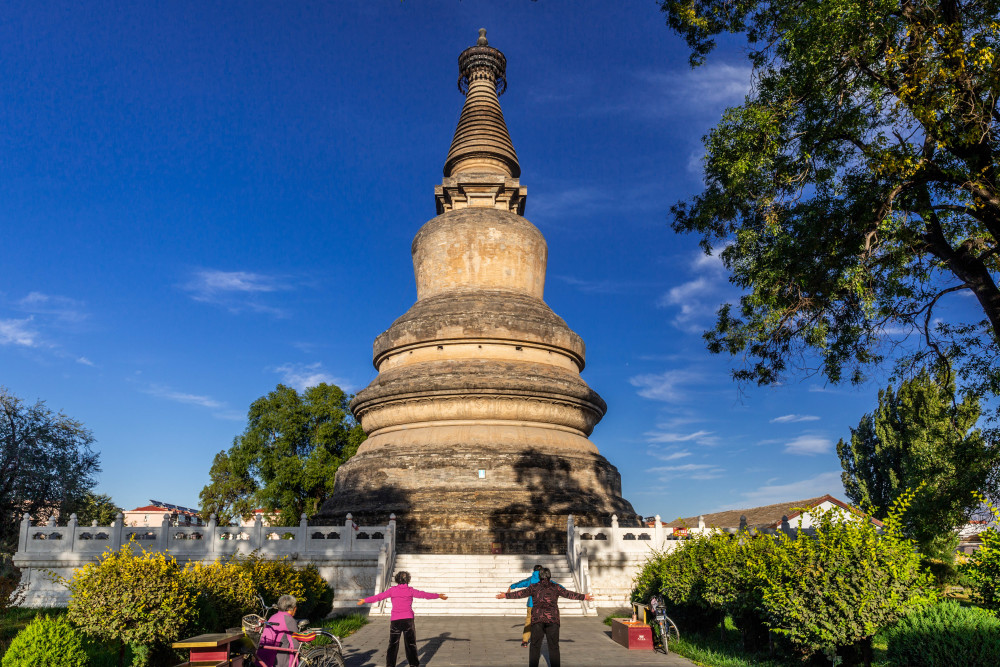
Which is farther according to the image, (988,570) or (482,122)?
(482,122)

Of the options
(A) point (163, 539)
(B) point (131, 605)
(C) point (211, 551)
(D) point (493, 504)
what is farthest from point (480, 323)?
(B) point (131, 605)

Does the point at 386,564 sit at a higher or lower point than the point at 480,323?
lower

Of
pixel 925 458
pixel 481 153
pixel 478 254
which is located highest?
pixel 481 153

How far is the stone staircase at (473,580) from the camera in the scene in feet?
53.4

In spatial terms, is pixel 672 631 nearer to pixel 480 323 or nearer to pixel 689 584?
pixel 689 584

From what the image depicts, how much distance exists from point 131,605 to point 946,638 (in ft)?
32.9

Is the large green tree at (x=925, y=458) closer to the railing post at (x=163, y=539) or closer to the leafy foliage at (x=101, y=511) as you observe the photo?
the railing post at (x=163, y=539)

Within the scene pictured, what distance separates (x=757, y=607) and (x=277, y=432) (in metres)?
33.0

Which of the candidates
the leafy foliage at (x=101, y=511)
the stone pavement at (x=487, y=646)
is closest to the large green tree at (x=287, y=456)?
the leafy foliage at (x=101, y=511)

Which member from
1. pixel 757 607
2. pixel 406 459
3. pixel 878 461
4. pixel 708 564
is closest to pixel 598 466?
pixel 406 459

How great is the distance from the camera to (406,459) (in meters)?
23.3

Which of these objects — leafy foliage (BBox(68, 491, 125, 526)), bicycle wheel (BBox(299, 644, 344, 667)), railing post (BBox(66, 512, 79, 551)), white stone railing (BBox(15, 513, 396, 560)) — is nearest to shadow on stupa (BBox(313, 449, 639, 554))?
white stone railing (BBox(15, 513, 396, 560))

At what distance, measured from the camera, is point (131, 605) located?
9445 millimetres

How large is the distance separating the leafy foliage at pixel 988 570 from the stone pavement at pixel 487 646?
4513 mm
